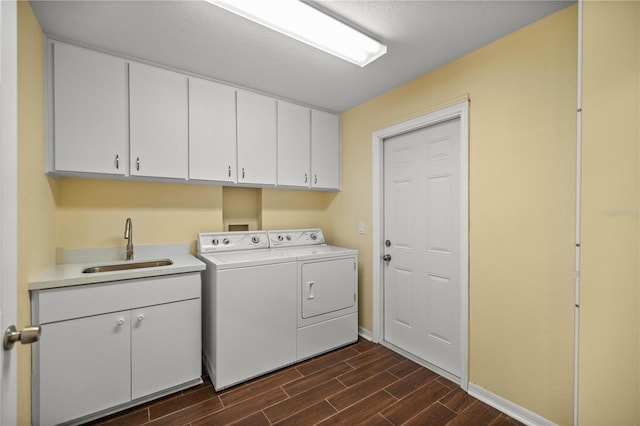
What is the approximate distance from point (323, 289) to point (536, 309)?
1.54m

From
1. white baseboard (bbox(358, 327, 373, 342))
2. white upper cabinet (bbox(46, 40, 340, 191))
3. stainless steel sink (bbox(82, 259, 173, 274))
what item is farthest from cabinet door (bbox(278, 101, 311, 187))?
white baseboard (bbox(358, 327, 373, 342))

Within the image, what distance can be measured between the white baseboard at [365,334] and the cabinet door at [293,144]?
5.37 ft

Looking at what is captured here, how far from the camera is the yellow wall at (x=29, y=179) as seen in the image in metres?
1.38

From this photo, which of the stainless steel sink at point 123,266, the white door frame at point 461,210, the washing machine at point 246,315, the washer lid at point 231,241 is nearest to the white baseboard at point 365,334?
the white door frame at point 461,210

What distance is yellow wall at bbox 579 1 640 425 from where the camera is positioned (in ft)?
3.51

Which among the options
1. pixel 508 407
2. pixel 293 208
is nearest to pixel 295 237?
pixel 293 208

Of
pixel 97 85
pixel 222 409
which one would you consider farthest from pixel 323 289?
pixel 97 85

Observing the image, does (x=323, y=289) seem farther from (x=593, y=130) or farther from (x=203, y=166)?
(x=593, y=130)

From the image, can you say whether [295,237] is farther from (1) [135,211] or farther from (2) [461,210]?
(2) [461,210]

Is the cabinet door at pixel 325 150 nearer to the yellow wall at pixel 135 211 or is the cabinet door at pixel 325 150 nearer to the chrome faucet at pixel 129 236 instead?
the yellow wall at pixel 135 211

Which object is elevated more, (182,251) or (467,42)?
(467,42)

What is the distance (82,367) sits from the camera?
1636mm

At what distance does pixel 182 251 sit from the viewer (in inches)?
98.8

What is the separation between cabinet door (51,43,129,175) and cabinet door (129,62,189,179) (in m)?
0.07
